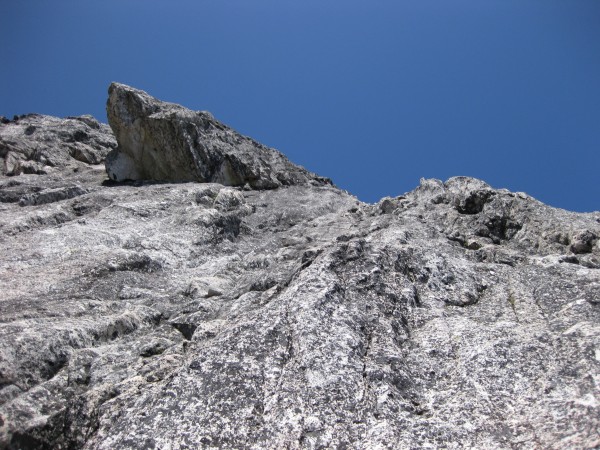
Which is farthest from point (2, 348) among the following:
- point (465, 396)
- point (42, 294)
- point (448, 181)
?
point (448, 181)

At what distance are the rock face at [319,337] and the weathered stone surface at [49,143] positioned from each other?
21.4 metres

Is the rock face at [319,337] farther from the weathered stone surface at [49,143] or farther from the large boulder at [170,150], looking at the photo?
the weathered stone surface at [49,143]

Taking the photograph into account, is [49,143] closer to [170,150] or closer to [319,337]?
[170,150]

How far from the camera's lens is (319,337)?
15898mm

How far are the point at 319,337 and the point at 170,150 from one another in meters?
32.9

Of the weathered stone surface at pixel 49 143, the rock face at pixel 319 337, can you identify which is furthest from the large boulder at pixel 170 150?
the rock face at pixel 319 337

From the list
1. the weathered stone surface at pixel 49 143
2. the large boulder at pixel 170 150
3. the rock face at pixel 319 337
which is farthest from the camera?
the weathered stone surface at pixel 49 143

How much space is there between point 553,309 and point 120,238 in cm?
2179

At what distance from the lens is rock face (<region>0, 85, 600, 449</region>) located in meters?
13.3

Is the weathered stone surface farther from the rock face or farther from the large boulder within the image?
the rock face

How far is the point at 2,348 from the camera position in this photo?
1802 cm

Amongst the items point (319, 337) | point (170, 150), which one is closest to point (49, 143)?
point (170, 150)

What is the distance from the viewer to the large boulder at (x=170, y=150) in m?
45.4

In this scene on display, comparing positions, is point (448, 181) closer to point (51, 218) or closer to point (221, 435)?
point (51, 218)
